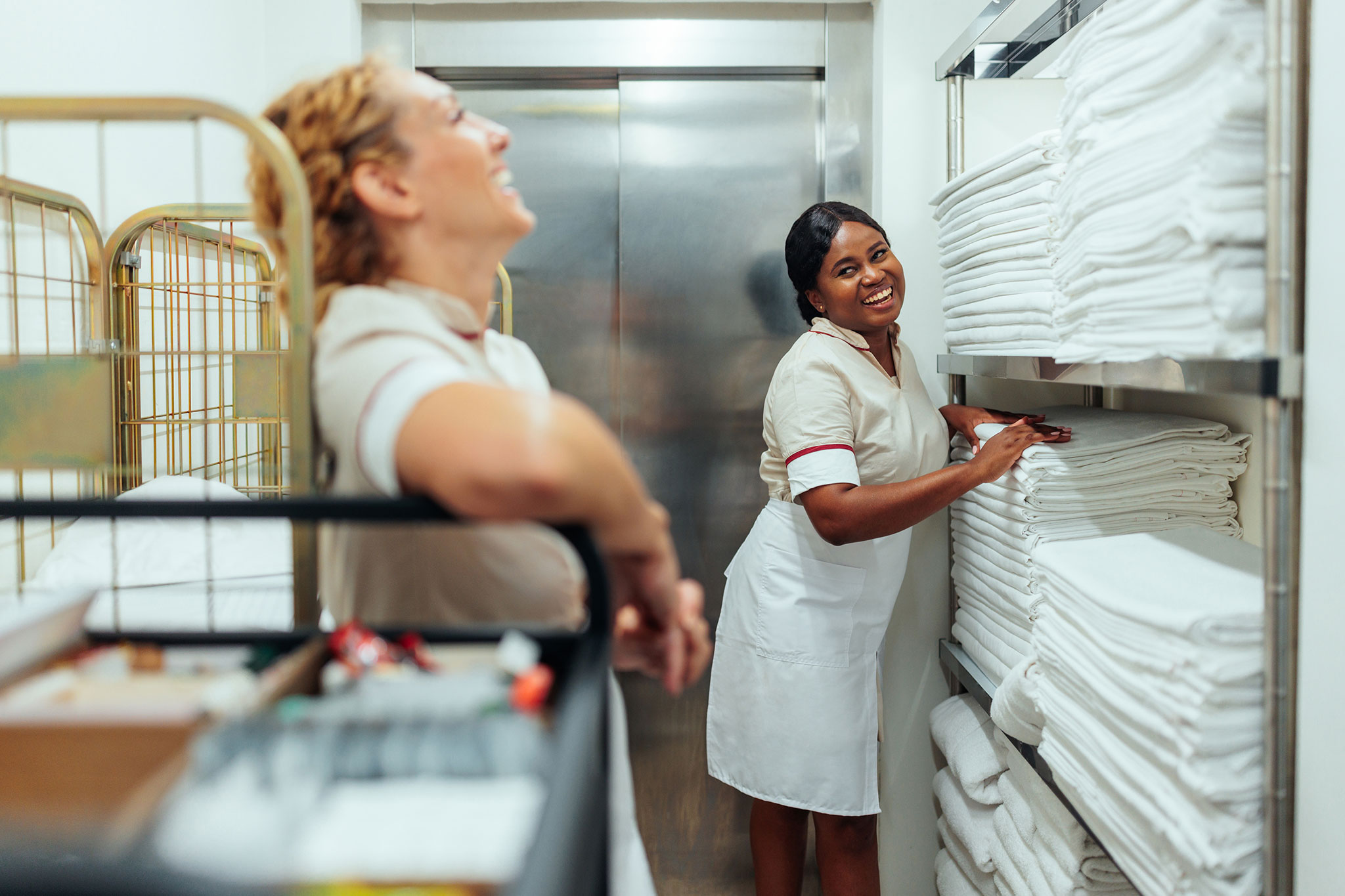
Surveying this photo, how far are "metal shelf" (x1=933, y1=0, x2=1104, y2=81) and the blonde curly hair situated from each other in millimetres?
1228

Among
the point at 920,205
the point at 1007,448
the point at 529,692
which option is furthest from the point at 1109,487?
the point at 529,692

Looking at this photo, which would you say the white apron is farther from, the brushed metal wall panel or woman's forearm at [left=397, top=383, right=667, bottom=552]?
woman's forearm at [left=397, top=383, right=667, bottom=552]

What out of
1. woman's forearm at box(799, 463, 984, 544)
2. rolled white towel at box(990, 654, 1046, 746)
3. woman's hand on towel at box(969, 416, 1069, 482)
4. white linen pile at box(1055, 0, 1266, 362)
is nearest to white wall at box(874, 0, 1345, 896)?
woman's hand on towel at box(969, 416, 1069, 482)

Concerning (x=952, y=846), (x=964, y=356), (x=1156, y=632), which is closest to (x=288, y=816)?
(x=1156, y=632)

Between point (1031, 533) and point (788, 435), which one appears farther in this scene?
point (788, 435)

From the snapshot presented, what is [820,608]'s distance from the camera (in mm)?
1716

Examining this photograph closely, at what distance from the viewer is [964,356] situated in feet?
5.48

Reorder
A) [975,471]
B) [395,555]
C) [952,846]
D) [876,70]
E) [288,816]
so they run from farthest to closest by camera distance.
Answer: [876,70]
[952,846]
[975,471]
[395,555]
[288,816]

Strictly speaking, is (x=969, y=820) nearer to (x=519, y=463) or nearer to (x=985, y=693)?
(x=985, y=693)

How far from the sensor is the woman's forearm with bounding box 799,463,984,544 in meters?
1.50

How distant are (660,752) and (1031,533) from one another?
1.13m

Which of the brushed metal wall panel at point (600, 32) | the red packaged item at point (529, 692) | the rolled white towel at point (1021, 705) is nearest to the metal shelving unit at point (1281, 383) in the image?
the rolled white towel at point (1021, 705)

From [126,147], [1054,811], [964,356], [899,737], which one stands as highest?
→ [126,147]

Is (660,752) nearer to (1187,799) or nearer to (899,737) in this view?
(899,737)
